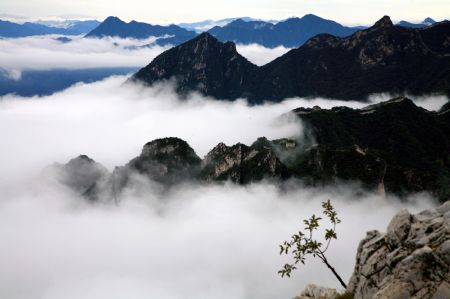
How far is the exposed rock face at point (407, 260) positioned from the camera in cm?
3070

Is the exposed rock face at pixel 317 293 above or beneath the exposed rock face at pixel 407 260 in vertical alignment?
beneath

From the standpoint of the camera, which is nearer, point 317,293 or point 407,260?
point 407,260

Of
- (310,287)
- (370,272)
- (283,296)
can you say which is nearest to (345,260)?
(283,296)

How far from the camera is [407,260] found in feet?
107

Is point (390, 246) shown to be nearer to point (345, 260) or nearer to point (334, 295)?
point (334, 295)

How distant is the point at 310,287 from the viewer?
48875 mm

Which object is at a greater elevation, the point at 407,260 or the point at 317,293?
the point at 407,260

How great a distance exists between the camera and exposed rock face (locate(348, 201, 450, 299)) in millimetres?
30703

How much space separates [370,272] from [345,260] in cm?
17106

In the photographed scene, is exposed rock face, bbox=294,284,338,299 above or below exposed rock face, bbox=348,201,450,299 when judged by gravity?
below

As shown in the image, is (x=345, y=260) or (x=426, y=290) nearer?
(x=426, y=290)

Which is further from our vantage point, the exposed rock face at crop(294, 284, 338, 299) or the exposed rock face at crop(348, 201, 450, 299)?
the exposed rock face at crop(294, 284, 338, 299)

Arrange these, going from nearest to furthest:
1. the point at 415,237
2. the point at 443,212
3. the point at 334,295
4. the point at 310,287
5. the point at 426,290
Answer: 1. the point at 426,290
2. the point at 415,237
3. the point at 443,212
4. the point at 334,295
5. the point at 310,287

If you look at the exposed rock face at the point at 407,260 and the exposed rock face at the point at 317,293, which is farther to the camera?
the exposed rock face at the point at 317,293
